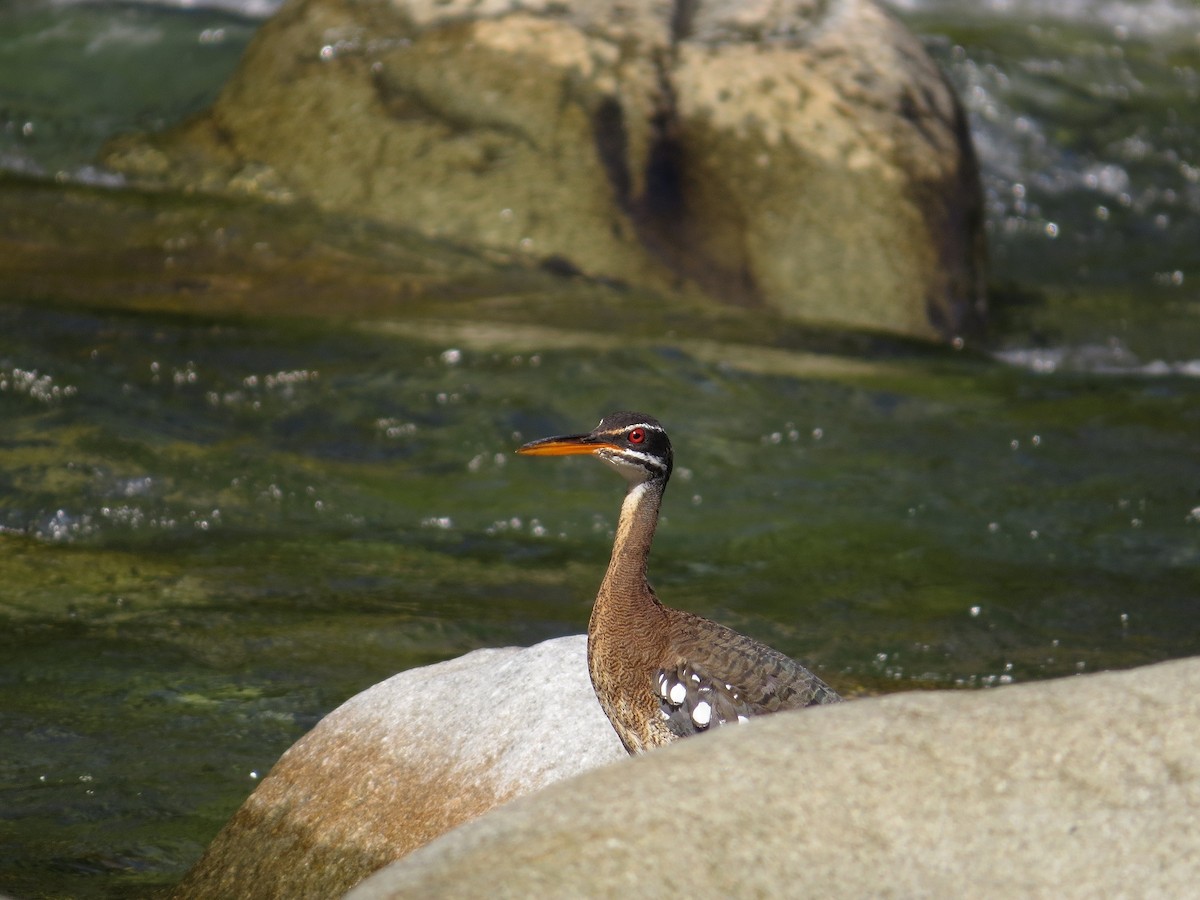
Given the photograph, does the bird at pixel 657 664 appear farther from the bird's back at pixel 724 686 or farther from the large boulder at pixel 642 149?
the large boulder at pixel 642 149

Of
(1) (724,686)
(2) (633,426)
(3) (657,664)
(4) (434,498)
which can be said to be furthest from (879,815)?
(4) (434,498)

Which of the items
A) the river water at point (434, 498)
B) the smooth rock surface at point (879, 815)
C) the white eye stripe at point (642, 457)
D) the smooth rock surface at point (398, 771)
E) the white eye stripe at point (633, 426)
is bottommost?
the river water at point (434, 498)

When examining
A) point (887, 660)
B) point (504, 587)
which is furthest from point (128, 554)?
point (887, 660)

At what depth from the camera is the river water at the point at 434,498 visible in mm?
6863

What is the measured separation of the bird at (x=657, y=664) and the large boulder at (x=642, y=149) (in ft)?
22.6

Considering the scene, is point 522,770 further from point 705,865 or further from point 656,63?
point 656,63

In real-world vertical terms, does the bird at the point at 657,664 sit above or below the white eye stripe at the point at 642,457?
below

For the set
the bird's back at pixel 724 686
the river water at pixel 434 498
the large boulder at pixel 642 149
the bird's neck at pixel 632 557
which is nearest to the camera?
the bird's back at pixel 724 686

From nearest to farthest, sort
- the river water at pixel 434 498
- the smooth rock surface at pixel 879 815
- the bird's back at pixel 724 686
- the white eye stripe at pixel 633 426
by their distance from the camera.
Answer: the smooth rock surface at pixel 879 815 < the bird's back at pixel 724 686 < the white eye stripe at pixel 633 426 < the river water at pixel 434 498

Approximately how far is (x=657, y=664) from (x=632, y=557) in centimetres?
44

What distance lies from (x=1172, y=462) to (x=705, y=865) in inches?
310

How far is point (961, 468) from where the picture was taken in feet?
33.0

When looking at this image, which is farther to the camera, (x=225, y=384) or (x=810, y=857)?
(x=225, y=384)

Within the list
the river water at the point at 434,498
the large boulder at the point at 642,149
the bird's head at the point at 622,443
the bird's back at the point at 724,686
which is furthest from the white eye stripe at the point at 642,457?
the large boulder at the point at 642,149
